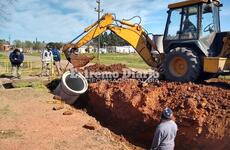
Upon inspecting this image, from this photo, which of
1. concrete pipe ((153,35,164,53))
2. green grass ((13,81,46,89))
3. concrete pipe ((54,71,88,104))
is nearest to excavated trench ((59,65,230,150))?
concrete pipe ((54,71,88,104))

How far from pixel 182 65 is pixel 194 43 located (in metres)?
0.78

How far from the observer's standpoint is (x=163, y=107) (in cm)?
874

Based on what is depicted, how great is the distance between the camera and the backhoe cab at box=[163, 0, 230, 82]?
10.1 metres

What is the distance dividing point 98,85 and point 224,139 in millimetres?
5625

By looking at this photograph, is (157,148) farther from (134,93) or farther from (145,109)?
(134,93)

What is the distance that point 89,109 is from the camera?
38.8 ft

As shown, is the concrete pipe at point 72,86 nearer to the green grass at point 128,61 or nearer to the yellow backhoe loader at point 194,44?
the yellow backhoe loader at point 194,44

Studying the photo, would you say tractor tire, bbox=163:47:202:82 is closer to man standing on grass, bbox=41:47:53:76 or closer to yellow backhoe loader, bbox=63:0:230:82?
yellow backhoe loader, bbox=63:0:230:82

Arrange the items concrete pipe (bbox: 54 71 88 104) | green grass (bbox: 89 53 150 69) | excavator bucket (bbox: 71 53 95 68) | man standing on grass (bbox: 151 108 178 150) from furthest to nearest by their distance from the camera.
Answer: green grass (bbox: 89 53 150 69) < excavator bucket (bbox: 71 53 95 68) < concrete pipe (bbox: 54 71 88 104) < man standing on grass (bbox: 151 108 178 150)

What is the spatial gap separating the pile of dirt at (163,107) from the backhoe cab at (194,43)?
0.79 m

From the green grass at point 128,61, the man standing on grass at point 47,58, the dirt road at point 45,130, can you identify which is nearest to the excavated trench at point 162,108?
the dirt road at point 45,130

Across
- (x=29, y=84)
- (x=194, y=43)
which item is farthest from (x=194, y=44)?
(x=29, y=84)

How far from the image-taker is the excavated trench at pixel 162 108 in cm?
757

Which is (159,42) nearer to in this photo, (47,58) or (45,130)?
(45,130)
